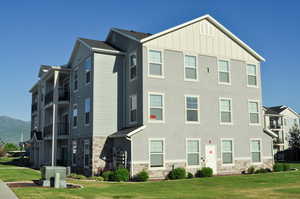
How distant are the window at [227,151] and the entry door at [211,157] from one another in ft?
2.88

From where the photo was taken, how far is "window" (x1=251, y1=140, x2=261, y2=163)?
28.0 m

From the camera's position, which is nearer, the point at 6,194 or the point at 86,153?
the point at 6,194

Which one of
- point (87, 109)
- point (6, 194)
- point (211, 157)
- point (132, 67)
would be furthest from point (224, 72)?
point (6, 194)

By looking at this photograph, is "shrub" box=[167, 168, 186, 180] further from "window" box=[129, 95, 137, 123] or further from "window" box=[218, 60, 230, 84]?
"window" box=[218, 60, 230, 84]

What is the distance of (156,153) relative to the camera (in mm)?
23750

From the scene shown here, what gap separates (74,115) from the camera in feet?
100

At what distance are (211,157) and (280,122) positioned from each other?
166ft

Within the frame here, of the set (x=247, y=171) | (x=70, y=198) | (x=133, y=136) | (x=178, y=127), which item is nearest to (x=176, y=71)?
(x=178, y=127)

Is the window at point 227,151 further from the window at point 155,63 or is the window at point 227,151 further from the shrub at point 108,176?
the shrub at point 108,176

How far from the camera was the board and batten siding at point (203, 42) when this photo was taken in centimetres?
2559

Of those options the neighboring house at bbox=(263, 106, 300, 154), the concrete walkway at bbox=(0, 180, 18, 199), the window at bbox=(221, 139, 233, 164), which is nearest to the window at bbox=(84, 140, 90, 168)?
the concrete walkway at bbox=(0, 180, 18, 199)

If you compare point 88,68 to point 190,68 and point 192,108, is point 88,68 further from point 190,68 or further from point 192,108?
point 192,108

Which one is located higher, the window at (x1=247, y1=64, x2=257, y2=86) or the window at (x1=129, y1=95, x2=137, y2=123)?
the window at (x1=247, y1=64, x2=257, y2=86)

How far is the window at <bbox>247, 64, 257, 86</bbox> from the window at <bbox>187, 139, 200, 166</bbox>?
7634 mm
